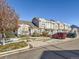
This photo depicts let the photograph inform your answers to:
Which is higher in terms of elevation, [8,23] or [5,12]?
[5,12]

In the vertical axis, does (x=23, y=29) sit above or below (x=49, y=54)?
above

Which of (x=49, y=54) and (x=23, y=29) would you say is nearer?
(x=49, y=54)

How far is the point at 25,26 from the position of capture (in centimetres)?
5181

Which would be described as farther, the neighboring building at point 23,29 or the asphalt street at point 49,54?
the neighboring building at point 23,29

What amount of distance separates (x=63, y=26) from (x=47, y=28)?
53.4ft

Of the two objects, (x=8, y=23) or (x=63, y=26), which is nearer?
(x=8, y=23)

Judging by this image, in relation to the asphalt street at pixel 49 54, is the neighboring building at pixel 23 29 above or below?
above

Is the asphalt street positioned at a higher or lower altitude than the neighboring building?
lower

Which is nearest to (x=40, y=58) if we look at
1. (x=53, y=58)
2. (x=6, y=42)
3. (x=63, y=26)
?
(x=53, y=58)

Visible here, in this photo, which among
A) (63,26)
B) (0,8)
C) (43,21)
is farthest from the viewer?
(63,26)

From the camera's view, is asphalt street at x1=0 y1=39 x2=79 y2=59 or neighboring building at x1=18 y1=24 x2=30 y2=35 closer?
asphalt street at x1=0 y1=39 x2=79 y2=59

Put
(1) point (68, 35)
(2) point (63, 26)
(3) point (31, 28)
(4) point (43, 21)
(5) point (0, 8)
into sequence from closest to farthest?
1. (5) point (0, 8)
2. (1) point (68, 35)
3. (3) point (31, 28)
4. (4) point (43, 21)
5. (2) point (63, 26)

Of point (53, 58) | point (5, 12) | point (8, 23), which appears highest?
point (5, 12)

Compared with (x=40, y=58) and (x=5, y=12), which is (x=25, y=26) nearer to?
(x=5, y=12)
